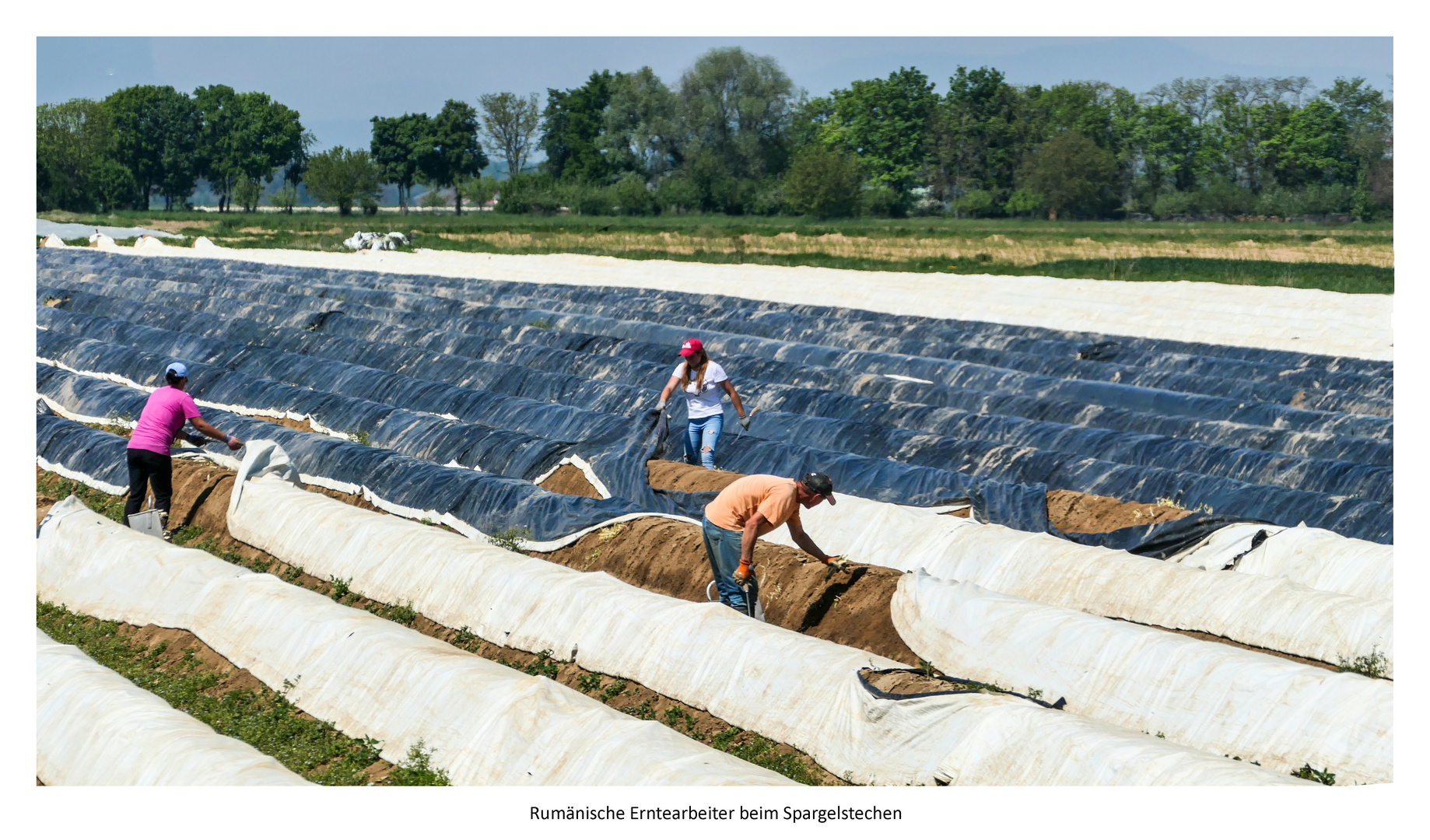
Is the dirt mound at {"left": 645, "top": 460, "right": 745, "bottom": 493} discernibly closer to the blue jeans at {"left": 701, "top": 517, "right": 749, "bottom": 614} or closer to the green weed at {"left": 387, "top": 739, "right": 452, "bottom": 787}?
the blue jeans at {"left": 701, "top": 517, "right": 749, "bottom": 614}

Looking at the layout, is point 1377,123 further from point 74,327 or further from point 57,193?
point 57,193

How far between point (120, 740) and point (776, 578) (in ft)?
16.1

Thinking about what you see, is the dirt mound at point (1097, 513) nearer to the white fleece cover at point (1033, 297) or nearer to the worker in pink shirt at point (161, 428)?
the worker in pink shirt at point (161, 428)

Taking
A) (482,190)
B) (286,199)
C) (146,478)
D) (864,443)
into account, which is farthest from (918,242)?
(286,199)

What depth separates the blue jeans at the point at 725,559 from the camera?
863 centimetres

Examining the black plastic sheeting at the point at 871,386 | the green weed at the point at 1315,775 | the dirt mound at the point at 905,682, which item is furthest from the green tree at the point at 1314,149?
the dirt mound at the point at 905,682

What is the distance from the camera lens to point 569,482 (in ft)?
43.0

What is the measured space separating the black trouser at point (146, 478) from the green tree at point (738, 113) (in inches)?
2832

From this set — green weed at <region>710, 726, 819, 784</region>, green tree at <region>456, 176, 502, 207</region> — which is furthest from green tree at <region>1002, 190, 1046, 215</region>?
green weed at <region>710, 726, 819, 784</region>

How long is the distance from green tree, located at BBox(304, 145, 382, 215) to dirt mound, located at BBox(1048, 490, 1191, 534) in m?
72.5

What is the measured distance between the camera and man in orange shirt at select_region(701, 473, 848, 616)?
327 inches

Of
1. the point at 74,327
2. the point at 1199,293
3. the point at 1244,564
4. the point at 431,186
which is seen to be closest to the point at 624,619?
the point at 1244,564

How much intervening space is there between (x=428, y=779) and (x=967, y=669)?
3603 mm

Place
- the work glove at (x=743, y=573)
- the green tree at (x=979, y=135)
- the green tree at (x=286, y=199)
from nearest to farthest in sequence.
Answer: the work glove at (x=743, y=573) → the green tree at (x=979, y=135) → the green tree at (x=286, y=199)
